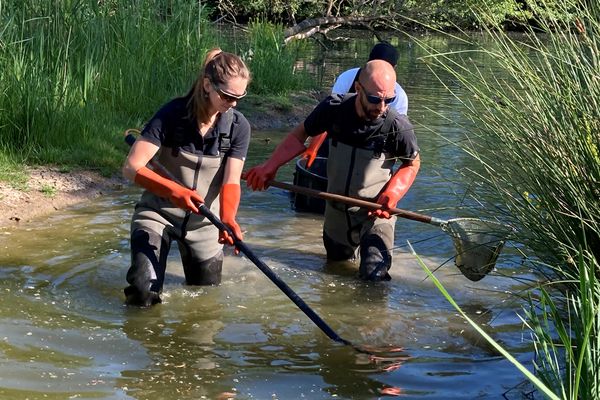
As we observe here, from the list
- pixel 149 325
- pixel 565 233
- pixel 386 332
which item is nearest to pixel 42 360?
pixel 149 325

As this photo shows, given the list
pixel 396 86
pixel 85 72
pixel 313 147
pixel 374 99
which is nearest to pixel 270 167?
pixel 374 99

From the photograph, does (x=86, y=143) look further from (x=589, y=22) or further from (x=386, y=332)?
(x=589, y=22)

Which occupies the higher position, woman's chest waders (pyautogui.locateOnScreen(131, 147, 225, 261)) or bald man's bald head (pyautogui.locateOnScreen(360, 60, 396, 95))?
bald man's bald head (pyautogui.locateOnScreen(360, 60, 396, 95))

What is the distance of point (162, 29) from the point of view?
39.7 feet

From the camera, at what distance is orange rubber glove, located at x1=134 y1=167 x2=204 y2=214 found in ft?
18.4

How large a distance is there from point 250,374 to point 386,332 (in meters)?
1.17

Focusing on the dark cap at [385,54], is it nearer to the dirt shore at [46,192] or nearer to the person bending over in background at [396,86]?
the person bending over in background at [396,86]

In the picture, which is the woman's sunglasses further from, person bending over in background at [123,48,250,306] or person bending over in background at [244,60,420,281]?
person bending over in background at [244,60,420,281]

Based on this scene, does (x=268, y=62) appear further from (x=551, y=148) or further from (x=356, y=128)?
(x=551, y=148)

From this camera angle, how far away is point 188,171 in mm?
5996

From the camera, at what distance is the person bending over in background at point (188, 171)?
5.64 meters

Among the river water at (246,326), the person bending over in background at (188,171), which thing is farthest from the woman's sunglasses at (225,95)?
the river water at (246,326)

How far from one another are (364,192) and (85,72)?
161 inches

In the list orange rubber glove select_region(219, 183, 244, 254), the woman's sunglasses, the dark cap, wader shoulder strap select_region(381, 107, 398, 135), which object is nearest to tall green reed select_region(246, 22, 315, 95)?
the dark cap
